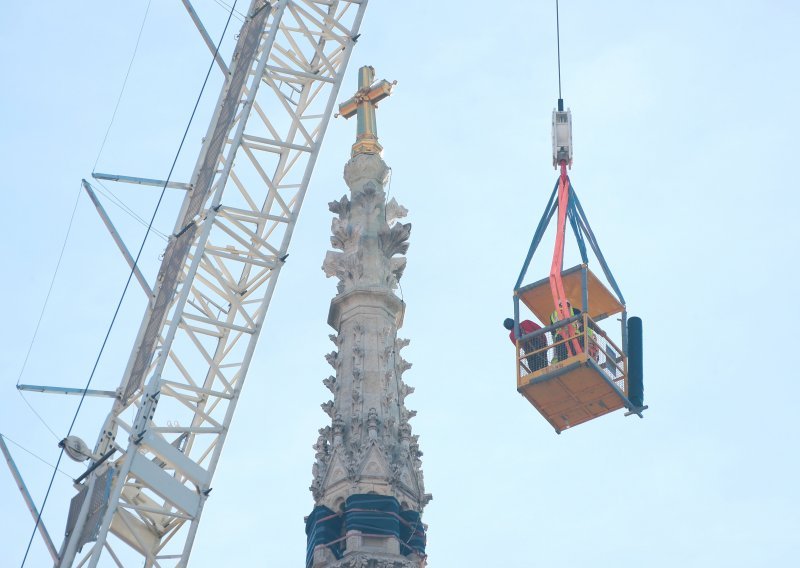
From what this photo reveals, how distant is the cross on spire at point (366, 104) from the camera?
2591 inches

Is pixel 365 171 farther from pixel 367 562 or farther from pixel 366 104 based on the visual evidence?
pixel 367 562

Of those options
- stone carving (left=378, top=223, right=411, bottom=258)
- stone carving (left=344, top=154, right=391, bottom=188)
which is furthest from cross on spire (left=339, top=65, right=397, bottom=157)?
stone carving (left=378, top=223, right=411, bottom=258)

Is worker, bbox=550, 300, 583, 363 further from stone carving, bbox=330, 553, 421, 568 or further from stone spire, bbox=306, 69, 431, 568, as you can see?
stone carving, bbox=330, 553, 421, 568

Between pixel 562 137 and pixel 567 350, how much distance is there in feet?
27.2

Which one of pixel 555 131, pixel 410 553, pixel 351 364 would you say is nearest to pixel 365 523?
pixel 410 553

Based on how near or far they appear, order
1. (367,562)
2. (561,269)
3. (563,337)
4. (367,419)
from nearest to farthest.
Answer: (367,562) < (367,419) < (563,337) < (561,269)

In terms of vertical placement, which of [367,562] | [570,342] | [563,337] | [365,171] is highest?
[365,171]

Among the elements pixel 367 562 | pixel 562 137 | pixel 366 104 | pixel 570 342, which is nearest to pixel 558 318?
pixel 570 342

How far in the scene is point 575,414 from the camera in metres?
58.1

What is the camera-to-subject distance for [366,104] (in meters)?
67.1

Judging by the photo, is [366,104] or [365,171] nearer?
[365,171]

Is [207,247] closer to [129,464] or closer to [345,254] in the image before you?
[345,254]

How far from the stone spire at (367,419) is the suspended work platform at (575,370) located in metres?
3.35

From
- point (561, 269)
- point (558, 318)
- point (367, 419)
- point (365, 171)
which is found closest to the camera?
point (367, 419)
